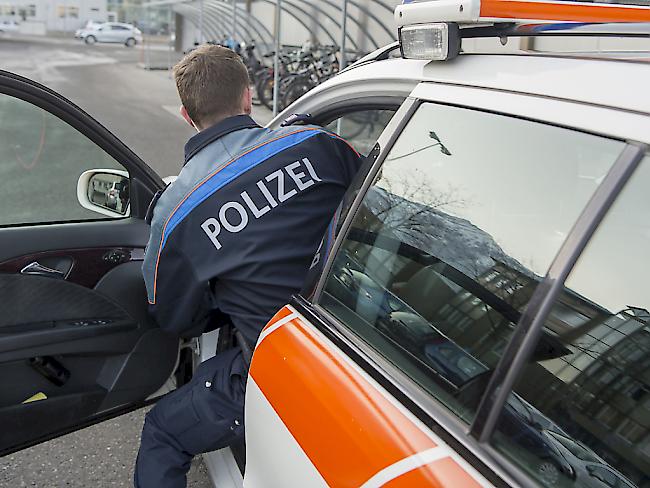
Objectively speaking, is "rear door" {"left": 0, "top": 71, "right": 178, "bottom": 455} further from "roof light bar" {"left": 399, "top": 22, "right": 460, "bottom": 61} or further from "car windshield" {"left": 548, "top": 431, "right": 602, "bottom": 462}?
"car windshield" {"left": 548, "top": 431, "right": 602, "bottom": 462}

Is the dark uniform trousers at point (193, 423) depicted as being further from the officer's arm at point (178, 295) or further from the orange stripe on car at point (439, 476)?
the orange stripe on car at point (439, 476)

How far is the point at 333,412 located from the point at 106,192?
1.72m

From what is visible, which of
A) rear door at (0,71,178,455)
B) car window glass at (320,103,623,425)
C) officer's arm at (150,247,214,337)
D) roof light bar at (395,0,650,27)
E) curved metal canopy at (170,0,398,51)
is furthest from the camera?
curved metal canopy at (170,0,398,51)

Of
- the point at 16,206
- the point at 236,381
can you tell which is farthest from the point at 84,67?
the point at 236,381

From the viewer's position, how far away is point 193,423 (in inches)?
80.6

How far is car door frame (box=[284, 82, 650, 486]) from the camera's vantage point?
3.22 feet

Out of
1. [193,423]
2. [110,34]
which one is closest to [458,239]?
[193,423]

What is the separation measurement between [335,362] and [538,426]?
47 centimetres

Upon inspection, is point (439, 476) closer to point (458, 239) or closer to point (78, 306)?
point (458, 239)

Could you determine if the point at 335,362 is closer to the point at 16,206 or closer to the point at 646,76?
the point at 646,76

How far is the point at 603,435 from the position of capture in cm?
100

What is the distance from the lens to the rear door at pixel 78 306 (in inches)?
90.9

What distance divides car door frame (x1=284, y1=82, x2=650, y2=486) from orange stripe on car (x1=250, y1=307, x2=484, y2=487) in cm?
4

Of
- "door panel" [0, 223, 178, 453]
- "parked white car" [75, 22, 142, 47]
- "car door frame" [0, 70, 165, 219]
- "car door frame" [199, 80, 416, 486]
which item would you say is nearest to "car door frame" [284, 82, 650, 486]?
"car door frame" [199, 80, 416, 486]
